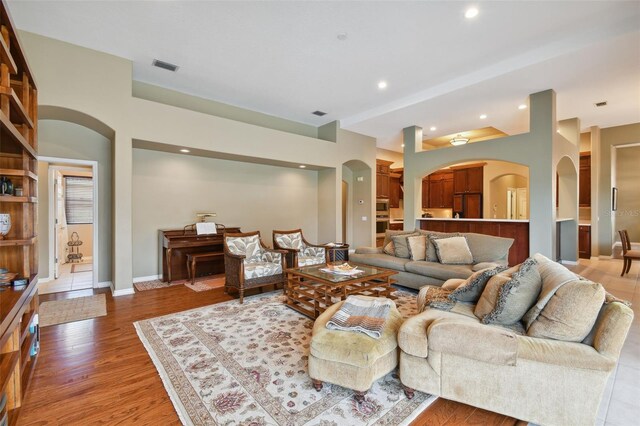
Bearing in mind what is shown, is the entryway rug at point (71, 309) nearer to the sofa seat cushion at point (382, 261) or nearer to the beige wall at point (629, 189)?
the sofa seat cushion at point (382, 261)

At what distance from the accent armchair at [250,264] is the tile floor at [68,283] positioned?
8.72 ft

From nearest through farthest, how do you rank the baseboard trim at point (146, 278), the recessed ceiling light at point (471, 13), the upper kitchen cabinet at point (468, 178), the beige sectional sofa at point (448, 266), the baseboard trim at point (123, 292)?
1. the recessed ceiling light at point (471, 13)
2. the beige sectional sofa at point (448, 266)
3. the baseboard trim at point (123, 292)
4. the baseboard trim at point (146, 278)
5. the upper kitchen cabinet at point (468, 178)

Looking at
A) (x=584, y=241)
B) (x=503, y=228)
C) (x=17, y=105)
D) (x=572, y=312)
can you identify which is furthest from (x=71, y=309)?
(x=584, y=241)

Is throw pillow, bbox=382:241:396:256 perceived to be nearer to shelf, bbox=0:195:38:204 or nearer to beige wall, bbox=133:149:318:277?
beige wall, bbox=133:149:318:277

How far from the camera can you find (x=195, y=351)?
8.91ft

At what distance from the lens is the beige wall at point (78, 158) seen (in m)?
4.55

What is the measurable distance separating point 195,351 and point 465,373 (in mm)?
2264

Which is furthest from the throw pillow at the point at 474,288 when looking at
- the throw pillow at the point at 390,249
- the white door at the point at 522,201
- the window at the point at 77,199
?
the white door at the point at 522,201

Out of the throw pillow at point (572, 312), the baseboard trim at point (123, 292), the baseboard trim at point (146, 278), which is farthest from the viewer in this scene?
the baseboard trim at point (146, 278)

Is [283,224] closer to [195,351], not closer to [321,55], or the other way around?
[321,55]

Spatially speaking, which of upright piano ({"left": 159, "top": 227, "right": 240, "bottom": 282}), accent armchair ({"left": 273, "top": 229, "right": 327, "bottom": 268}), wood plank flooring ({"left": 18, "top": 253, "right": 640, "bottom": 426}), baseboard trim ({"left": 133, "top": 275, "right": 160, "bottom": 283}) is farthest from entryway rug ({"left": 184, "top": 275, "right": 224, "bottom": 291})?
accent armchair ({"left": 273, "top": 229, "right": 327, "bottom": 268})

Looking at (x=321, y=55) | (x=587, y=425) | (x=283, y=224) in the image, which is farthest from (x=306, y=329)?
(x=283, y=224)

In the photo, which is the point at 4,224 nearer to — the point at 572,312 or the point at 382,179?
the point at 572,312

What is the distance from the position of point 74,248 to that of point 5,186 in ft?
20.4
